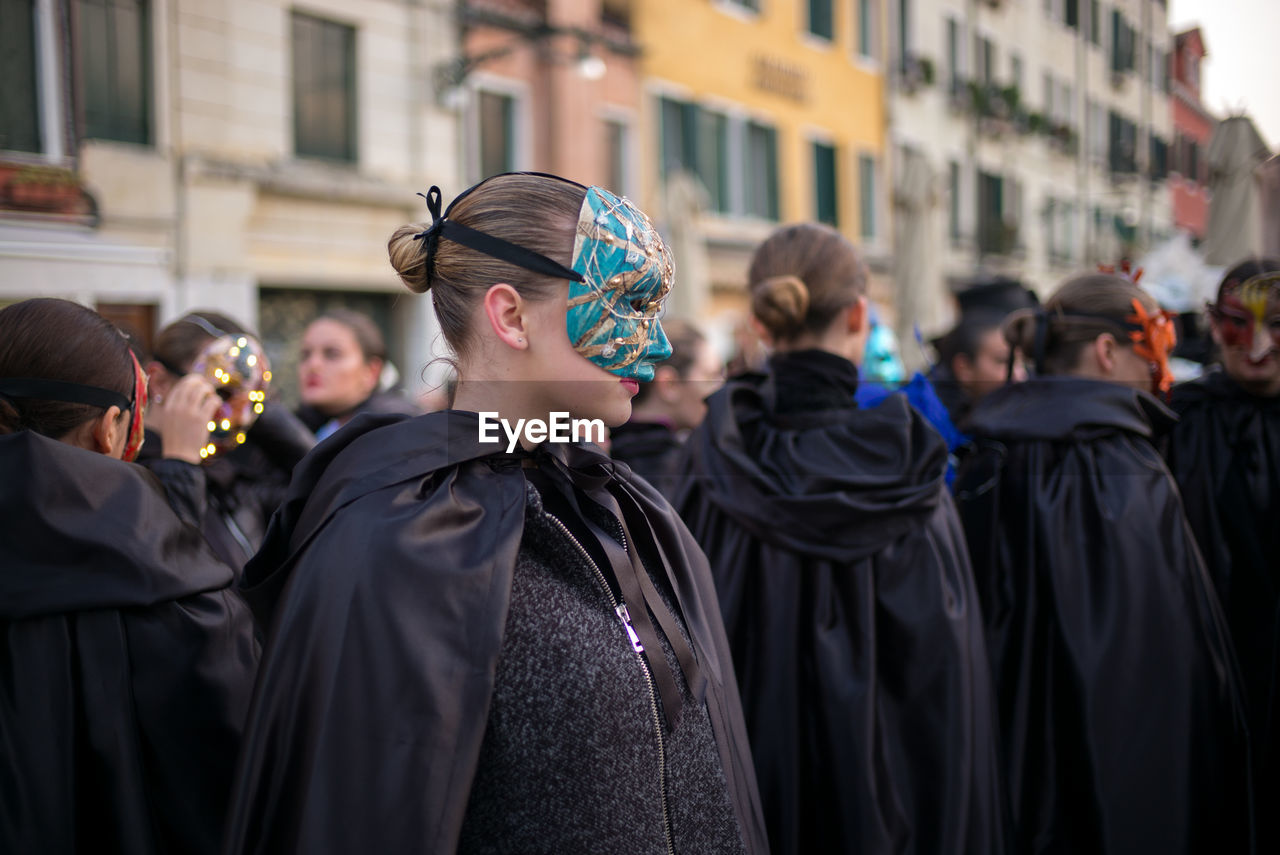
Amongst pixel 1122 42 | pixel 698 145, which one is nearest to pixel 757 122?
pixel 698 145

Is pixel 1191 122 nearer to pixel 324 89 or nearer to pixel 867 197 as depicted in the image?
pixel 324 89

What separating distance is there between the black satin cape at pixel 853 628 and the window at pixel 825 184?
1675cm

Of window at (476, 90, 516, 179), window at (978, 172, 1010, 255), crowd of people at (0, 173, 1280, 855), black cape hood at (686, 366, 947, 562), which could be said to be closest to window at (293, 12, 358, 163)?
window at (476, 90, 516, 179)

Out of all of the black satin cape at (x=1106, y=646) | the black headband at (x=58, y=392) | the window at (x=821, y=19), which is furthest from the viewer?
the window at (x=821, y=19)

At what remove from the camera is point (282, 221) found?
1034cm

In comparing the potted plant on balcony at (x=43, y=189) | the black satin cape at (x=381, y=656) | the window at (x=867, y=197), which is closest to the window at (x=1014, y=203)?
the window at (x=867, y=197)

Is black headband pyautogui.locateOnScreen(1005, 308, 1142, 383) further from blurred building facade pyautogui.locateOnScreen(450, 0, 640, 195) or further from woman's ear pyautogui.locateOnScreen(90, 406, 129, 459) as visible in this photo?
blurred building facade pyautogui.locateOnScreen(450, 0, 640, 195)

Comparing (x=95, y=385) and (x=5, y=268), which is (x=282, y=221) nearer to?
(x=5, y=268)

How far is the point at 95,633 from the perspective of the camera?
1.81m

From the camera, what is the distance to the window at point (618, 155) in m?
14.7

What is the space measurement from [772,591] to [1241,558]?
183cm

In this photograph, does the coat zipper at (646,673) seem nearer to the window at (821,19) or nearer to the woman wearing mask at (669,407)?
the woman wearing mask at (669,407)

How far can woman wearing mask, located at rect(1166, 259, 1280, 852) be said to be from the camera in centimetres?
329

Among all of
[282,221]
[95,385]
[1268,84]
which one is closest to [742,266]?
[282,221]
